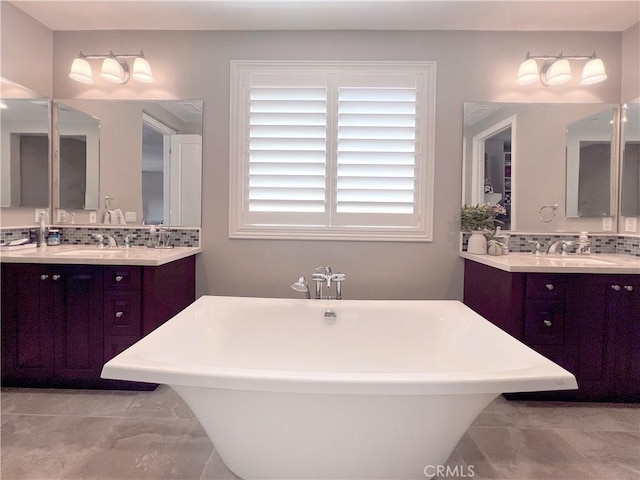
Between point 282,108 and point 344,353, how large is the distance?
171 centimetres

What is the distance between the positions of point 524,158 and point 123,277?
2.74 metres

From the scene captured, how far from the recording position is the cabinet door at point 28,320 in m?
2.16

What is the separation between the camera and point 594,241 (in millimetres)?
2629

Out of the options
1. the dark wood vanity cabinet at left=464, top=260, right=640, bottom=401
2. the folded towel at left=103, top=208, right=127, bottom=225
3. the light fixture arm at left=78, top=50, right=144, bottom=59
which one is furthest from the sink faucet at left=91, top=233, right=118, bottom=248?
the dark wood vanity cabinet at left=464, top=260, right=640, bottom=401

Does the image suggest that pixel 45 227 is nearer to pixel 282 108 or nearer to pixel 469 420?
pixel 282 108

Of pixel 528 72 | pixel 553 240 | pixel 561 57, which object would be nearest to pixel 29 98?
pixel 528 72

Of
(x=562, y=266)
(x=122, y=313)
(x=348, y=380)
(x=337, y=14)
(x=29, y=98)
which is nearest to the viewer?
(x=348, y=380)

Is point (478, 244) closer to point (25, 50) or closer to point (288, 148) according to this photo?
point (288, 148)

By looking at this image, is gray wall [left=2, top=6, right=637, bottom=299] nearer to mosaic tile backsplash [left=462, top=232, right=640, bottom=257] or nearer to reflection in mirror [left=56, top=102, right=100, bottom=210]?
reflection in mirror [left=56, top=102, right=100, bottom=210]

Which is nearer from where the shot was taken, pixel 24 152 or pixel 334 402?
pixel 334 402

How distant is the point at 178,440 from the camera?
1.77 metres

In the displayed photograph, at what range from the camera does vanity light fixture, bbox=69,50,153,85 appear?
2.53 m

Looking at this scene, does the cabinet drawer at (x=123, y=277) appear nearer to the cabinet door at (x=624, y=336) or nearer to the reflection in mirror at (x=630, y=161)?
the cabinet door at (x=624, y=336)

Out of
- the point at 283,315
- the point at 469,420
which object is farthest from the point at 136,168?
the point at 469,420
